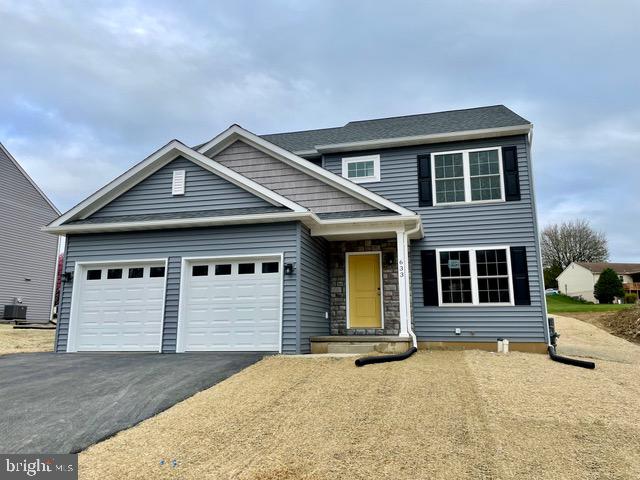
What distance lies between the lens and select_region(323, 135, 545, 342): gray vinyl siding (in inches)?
394

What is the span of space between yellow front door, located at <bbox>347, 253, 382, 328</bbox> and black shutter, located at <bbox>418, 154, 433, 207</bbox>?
1.92 m

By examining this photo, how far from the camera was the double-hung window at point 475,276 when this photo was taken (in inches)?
403

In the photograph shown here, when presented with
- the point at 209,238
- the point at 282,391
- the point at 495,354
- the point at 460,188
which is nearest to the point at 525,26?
the point at 460,188

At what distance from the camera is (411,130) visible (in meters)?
11.7

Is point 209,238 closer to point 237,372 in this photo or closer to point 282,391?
point 237,372

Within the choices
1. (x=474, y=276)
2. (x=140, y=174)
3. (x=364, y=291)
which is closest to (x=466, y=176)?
(x=474, y=276)

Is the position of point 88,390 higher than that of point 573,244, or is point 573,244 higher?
point 573,244

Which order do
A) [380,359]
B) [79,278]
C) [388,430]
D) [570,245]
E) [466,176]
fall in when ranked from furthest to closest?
[570,245], [466,176], [79,278], [380,359], [388,430]

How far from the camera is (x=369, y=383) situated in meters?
5.93

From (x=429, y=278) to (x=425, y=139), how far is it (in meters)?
3.59

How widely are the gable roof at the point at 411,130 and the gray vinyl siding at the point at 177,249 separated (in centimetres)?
386

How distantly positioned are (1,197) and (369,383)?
18960 mm

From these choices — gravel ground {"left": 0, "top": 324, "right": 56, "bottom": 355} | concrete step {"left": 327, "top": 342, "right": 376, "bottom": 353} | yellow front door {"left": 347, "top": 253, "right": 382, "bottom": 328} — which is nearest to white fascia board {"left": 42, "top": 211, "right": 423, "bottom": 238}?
yellow front door {"left": 347, "top": 253, "right": 382, "bottom": 328}

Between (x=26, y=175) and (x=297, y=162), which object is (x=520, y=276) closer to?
(x=297, y=162)
